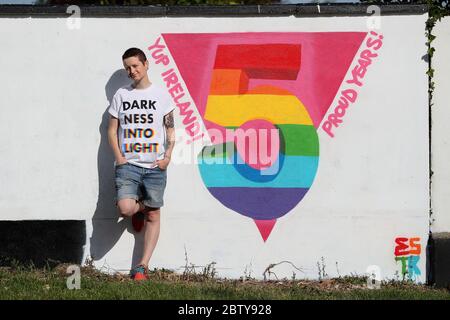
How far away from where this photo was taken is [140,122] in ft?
25.9

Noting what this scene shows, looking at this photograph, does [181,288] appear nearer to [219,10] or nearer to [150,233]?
[150,233]

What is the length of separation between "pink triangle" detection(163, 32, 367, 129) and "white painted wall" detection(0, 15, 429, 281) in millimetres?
85

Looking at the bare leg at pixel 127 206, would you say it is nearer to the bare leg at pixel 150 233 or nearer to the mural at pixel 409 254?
the bare leg at pixel 150 233

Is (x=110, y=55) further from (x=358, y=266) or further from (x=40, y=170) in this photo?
(x=358, y=266)

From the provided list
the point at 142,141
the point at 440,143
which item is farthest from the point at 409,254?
the point at 142,141

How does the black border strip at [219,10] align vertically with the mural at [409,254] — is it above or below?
above

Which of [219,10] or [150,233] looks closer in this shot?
[150,233]

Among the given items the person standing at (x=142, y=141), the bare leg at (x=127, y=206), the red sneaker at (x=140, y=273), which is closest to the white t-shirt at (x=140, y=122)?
the person standing at (x=142, y=141)

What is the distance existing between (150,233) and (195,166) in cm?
74

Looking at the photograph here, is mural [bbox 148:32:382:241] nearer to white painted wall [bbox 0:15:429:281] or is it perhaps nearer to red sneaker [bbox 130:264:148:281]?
white painted wall [bbox 0:15:429:281]

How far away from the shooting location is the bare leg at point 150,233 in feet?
26.1

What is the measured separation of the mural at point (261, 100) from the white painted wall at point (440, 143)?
616 millimetres

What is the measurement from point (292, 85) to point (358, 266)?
70.1 inches
